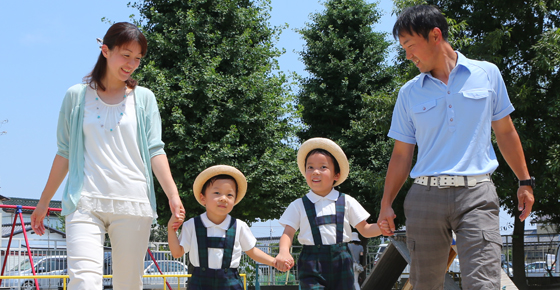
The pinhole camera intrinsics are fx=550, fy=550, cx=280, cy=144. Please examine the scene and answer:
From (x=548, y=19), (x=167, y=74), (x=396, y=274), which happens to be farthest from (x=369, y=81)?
(x=396, y=274)

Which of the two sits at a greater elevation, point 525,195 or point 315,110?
point 315,110

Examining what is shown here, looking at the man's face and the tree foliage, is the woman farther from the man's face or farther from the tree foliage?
the tree foliage

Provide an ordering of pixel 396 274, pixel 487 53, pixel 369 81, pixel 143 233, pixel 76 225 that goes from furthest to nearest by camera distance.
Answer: pixel 369 81 → pixel 487 53 → pixel 396 274 → pixel 143 233 → pixel 76 225

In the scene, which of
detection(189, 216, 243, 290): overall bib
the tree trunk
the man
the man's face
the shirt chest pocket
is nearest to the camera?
the man

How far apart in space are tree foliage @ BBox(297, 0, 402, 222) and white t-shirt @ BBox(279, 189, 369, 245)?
18.0 metres

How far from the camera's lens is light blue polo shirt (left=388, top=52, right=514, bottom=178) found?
325cm

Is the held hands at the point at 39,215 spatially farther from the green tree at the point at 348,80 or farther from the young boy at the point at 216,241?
the green tree at the point at 348,80

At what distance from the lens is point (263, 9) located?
64.3 ft

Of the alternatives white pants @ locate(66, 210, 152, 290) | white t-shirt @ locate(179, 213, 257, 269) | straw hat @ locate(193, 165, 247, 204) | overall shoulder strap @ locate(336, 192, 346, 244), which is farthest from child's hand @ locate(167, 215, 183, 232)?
overall shoulder strap @ locate(336, 192, 346, 244)

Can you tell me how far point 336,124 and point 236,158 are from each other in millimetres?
8126

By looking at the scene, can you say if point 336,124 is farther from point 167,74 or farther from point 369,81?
point 167,74

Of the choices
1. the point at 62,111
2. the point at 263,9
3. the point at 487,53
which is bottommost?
the point at 62,111

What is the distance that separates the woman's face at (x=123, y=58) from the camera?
360cm

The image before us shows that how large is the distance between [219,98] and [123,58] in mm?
13430
